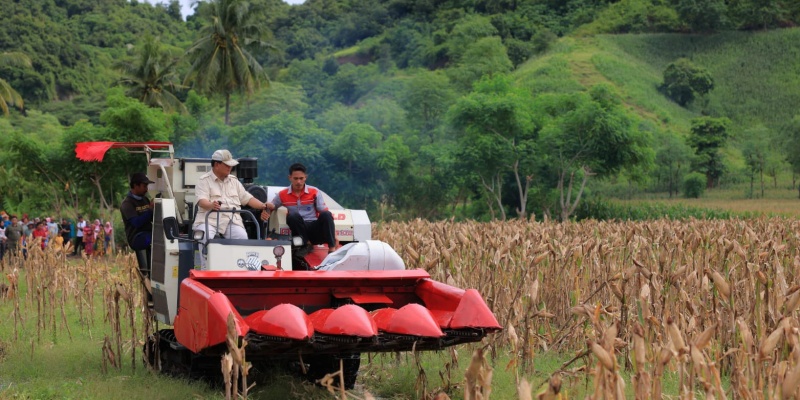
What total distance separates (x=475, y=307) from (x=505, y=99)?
42.1m

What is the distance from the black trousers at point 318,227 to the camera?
34.2 feet

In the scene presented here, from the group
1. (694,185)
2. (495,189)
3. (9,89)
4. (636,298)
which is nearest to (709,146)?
(694,185)

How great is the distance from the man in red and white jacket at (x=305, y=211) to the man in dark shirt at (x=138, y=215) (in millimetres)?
1499

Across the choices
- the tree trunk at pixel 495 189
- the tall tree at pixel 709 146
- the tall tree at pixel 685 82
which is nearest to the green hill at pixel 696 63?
the tall tree at pixel 685 82

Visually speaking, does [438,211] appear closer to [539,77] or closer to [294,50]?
[539,77]

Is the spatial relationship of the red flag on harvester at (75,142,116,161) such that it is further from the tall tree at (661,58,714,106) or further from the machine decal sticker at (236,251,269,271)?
the tall tree at (661,58,714,106)

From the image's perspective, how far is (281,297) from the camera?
895 cm

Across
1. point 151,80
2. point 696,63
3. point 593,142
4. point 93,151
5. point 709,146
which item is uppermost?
point 696,63

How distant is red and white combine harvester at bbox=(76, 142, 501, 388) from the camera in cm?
774

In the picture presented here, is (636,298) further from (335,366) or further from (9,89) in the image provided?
(9,89)

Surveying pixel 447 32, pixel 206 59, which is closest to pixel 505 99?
pixel 206 59

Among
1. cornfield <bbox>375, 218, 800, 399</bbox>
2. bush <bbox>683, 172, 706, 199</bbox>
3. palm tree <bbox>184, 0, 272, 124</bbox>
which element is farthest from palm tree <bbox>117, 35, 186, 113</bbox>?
cornfield <bbox>375, 218, 800, 399</bbox>

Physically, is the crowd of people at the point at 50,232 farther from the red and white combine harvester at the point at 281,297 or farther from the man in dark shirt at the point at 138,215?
the red and white combine harvester at the point at 281,297

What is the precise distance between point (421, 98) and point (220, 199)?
61.4 meters
